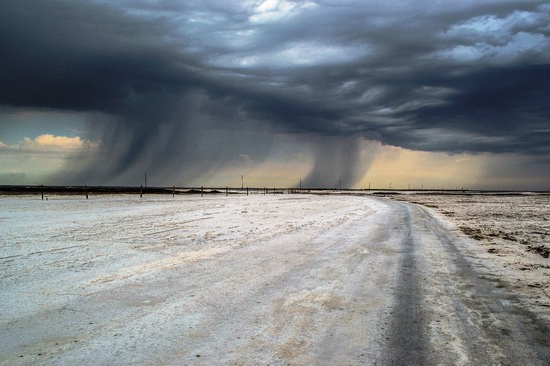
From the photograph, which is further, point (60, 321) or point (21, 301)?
point (21, 301)

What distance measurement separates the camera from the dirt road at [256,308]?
14.3 ft

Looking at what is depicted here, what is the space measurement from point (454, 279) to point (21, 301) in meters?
8.04

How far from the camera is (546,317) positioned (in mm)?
5691

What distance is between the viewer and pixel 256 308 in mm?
5996

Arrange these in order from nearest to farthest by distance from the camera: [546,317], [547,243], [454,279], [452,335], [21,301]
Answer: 1. [452,335]
2. [546,317]
3. [21,301]
4. [454,279]
5. [547,243]

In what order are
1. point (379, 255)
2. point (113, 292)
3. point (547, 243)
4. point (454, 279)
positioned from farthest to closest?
point (547, 243)
point (379, 255)
point (454, 279)
point (113, 292)

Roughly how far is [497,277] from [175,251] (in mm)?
8100

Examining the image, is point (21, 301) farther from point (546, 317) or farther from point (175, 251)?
point (546, 317)

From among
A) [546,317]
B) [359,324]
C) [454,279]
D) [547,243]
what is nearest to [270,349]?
[359,324]

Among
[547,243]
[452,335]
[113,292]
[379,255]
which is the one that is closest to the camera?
[452,335]

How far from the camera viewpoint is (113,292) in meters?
6.88

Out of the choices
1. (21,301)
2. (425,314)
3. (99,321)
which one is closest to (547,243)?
(425,314)

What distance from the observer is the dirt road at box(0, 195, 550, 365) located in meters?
4.36

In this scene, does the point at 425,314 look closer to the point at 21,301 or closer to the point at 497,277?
the point at 497,277
